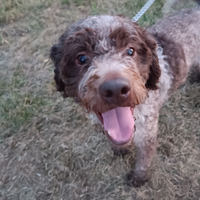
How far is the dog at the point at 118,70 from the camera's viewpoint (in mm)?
1722

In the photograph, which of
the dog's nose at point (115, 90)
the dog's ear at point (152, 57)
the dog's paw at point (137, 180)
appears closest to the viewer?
the dog's nose at point (115, 90)

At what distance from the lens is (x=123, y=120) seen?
214 cm

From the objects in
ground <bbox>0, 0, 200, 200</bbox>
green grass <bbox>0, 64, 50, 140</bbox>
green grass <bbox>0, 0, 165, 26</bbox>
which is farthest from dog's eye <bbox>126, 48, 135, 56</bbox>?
Result: green grass <bbox>0, 0, 165, 26</bbox>

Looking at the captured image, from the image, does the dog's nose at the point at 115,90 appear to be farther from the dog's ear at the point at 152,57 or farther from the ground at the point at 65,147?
the ground at the point at 65,147

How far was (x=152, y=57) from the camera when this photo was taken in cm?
233

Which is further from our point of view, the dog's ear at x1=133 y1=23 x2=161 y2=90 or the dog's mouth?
the dog's ear at x1=133 y1=23 x2=161 y2=90

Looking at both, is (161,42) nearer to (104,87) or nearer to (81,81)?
(81,81)

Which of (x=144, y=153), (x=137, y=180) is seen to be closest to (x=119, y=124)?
(x=144, y=153)

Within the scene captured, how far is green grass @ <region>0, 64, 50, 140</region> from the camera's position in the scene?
13.2 ft

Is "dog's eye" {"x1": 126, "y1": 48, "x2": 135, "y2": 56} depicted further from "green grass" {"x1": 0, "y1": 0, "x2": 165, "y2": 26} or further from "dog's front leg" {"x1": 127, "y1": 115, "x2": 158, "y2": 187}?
"green grass" {"x1": 0, "y1": 0, "x2": 165, "y2": 26}

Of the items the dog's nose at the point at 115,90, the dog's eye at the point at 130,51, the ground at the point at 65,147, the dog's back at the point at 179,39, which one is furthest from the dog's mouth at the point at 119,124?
the ground at the point at 65,147

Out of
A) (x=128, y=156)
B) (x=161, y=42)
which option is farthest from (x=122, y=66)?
(x=128, y=156)

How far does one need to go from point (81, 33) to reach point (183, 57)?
1.76 m

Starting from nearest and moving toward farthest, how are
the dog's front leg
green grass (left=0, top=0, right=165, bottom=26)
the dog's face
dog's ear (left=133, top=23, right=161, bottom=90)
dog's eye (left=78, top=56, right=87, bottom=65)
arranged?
the dog's face → dog's eye (left=78, top=56, right=87, bottom=65) → dog's ear (left=133, top=23, right=161, bottom=90) → the dog's front leg → green grass (left=0, top=0, right=165, bottom=26)
